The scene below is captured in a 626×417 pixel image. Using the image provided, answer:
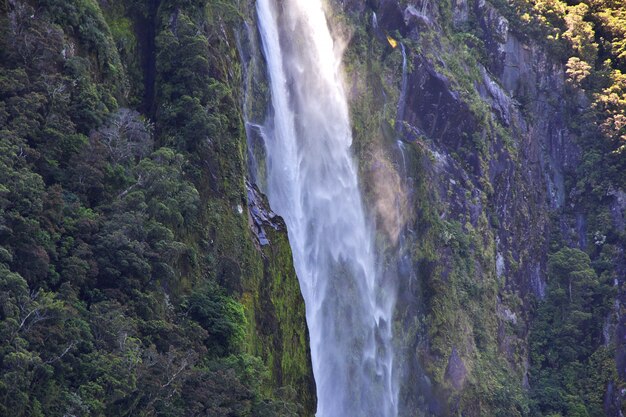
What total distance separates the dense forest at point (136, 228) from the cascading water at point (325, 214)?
4.33 metres

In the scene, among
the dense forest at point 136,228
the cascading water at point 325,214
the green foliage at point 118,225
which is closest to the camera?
the green foliage at point 118,225

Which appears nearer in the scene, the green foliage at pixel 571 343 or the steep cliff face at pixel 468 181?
the steep cliff face at pixel 468 181

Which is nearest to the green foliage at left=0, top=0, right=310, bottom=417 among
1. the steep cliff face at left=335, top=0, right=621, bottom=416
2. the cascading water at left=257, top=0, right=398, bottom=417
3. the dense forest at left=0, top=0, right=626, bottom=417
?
the dense forest at left=0, top=0, right=626, bottom=417

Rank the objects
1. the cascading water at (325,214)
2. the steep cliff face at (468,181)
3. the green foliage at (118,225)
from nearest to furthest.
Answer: the green foliage at (118,225) < the cascading water at (325,214) < the steep cliff face at (468,181)

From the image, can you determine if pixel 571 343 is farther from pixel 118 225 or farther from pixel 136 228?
pixel 118 225

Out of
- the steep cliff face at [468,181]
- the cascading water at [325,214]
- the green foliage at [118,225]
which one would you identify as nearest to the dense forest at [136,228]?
the green foliage at [118,225]

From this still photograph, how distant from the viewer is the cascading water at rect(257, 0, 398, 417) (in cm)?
4622

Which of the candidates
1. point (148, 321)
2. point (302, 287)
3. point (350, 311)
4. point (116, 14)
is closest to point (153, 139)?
point (116, 14)

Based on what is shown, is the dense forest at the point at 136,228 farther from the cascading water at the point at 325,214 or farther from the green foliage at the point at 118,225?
the cascading water at the point at 325,214

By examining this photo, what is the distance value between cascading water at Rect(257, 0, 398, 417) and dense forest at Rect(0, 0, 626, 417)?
170 inches

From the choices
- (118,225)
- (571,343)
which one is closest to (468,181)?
(571,343)

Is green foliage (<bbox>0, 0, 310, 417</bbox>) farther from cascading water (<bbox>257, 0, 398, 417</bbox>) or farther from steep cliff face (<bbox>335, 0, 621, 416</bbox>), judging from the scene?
steep cliff face (<bbox>335, 0, 621, 416</bbox>)

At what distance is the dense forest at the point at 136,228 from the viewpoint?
27.3m

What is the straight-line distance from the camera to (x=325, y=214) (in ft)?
160
